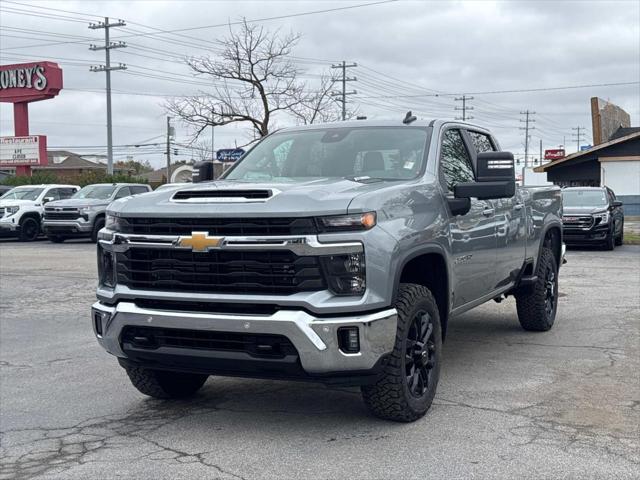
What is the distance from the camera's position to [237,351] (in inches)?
192

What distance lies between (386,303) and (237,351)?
931 mm

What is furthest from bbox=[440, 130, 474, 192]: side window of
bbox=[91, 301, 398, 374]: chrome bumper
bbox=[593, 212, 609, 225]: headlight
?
bbox=[593, 212, 609, 225]: headlight

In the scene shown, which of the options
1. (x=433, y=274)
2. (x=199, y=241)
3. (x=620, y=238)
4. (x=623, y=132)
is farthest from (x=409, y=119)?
(x=623, y=132)

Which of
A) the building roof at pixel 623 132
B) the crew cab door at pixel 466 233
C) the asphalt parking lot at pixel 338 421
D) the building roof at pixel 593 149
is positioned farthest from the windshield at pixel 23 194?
the building roof at pixel 623 132

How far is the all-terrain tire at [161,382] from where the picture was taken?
5.85 metres

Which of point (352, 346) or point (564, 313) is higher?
point (352, 346)

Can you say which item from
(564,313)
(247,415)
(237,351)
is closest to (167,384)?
(247,415)

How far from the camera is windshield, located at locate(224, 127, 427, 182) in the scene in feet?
20.3

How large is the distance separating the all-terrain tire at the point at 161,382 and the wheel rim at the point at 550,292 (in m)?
4.07

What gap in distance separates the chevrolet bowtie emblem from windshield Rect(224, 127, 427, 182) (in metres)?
1.24

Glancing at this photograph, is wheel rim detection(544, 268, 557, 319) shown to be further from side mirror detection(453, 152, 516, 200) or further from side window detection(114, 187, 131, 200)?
side window detection(114, 187, 131, 200)

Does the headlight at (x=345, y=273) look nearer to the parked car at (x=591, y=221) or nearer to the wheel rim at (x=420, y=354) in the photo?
the wheel rim at (x=420, y=354)

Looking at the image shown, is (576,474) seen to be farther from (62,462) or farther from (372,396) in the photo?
(62,462)

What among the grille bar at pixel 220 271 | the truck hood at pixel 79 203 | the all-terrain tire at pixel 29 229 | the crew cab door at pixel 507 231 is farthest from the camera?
the all-terrain tire at pixel 29 229
